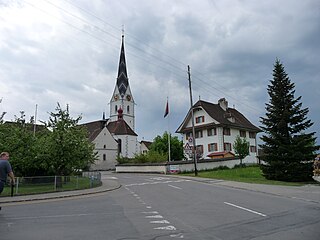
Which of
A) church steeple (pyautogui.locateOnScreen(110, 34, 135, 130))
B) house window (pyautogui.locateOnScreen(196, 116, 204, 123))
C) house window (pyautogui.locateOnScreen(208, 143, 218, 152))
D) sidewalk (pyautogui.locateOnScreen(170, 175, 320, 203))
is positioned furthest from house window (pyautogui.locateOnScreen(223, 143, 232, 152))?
church steeple (pyautogui.locateOnScreen(110, 34, 135, 130))

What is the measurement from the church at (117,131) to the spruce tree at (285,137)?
100ft

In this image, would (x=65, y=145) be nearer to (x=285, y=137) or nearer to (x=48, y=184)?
(x=48, y=184)

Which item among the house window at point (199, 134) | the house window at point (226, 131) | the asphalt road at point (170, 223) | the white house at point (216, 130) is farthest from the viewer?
the house window at point (199, 134)

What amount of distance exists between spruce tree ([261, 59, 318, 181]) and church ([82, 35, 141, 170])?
100 feet

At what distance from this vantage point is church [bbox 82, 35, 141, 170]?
77.2m

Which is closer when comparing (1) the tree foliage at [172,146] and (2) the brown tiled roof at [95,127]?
(1) the tree foliage at [172,146]

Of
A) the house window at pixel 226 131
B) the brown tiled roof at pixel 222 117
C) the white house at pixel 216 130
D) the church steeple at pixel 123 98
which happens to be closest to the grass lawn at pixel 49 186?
the white house at pixel 216 130

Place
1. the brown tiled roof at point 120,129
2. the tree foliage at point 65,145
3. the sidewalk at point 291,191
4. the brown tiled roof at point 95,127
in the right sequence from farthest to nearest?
the brown tiled roof at point 120,129
the brown tiled roof at point 95,127
the tree foliage at point 65,145
the sidewalk at point 291,191

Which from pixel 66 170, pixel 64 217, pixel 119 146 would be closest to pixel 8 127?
pixel 66 170

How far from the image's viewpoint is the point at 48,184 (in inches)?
799

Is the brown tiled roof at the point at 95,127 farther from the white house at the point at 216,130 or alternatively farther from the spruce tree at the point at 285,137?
the spruce tree at the point at 285,137

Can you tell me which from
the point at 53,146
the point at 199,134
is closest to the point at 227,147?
the point at 199,134

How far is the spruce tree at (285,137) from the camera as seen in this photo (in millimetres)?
27266

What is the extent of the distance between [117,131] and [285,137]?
66.0m
